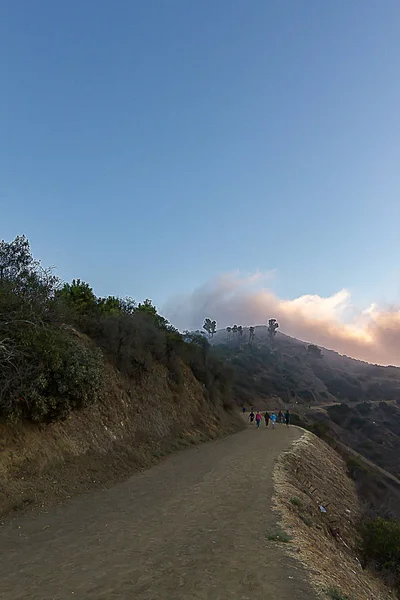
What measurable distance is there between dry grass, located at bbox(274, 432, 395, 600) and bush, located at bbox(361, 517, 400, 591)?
425 mm

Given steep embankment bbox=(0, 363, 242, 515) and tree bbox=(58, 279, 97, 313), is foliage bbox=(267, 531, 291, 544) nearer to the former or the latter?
steep embankment bbox=(0, 363, 242, 515)

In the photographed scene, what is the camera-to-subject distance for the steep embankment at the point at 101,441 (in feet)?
35.9

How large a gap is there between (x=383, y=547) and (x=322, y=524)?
2228 mm

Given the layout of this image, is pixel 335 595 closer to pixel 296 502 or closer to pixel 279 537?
pixel 279 537

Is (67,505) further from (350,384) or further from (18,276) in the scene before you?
(350,384)

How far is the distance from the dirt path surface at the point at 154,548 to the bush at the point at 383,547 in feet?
12.1

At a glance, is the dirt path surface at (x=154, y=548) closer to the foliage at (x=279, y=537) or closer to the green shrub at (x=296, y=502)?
the foliage at (x=279, y=537)

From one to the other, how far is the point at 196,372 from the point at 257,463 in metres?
16.2

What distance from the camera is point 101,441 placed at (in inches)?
599

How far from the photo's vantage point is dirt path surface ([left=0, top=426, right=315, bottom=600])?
592 centimetres

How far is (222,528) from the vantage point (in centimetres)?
898

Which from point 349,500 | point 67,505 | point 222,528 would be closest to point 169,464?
point 67,505

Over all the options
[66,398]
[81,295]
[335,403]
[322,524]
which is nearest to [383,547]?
[322,524]

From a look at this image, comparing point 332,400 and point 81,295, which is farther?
point 332,400
